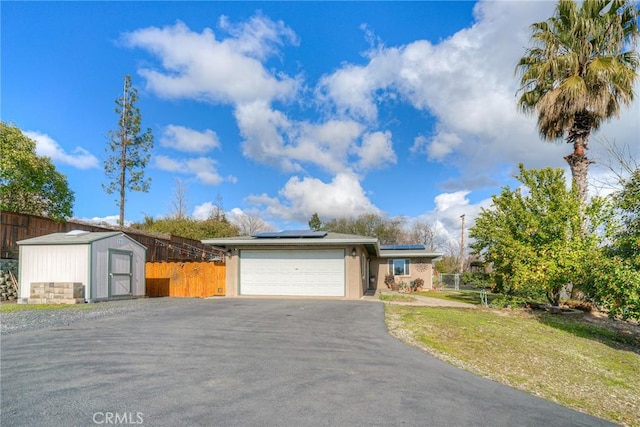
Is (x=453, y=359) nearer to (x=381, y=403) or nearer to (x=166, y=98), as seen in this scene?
(x=381, y=403)

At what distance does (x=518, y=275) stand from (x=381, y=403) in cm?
1060

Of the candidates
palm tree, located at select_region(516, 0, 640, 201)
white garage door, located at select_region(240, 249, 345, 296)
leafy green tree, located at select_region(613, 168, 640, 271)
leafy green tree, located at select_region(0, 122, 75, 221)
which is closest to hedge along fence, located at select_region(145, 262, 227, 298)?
white garage door, located at select_region(240, 249, 345, 296)

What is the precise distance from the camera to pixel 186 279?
16875 millimetres

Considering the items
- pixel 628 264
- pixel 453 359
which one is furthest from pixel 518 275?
pixel 453 359

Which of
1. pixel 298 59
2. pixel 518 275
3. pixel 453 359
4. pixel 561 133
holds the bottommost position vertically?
pixel 453 359

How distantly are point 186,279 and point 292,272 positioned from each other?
5419 mm

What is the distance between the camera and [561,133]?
48.4 feet

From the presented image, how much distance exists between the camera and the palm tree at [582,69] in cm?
1342

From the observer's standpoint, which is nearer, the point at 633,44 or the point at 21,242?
the point at 21,242

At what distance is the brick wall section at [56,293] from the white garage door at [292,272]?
20.2 ft

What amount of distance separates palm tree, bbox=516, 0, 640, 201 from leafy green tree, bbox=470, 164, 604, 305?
4.37 feet

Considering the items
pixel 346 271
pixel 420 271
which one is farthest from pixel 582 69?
pixel 420 271

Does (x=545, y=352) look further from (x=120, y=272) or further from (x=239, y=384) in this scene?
(x=120, y=272)

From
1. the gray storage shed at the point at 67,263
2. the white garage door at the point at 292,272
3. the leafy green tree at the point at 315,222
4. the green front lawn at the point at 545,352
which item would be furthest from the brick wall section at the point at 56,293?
the leafy green tree at the point at 315,222
